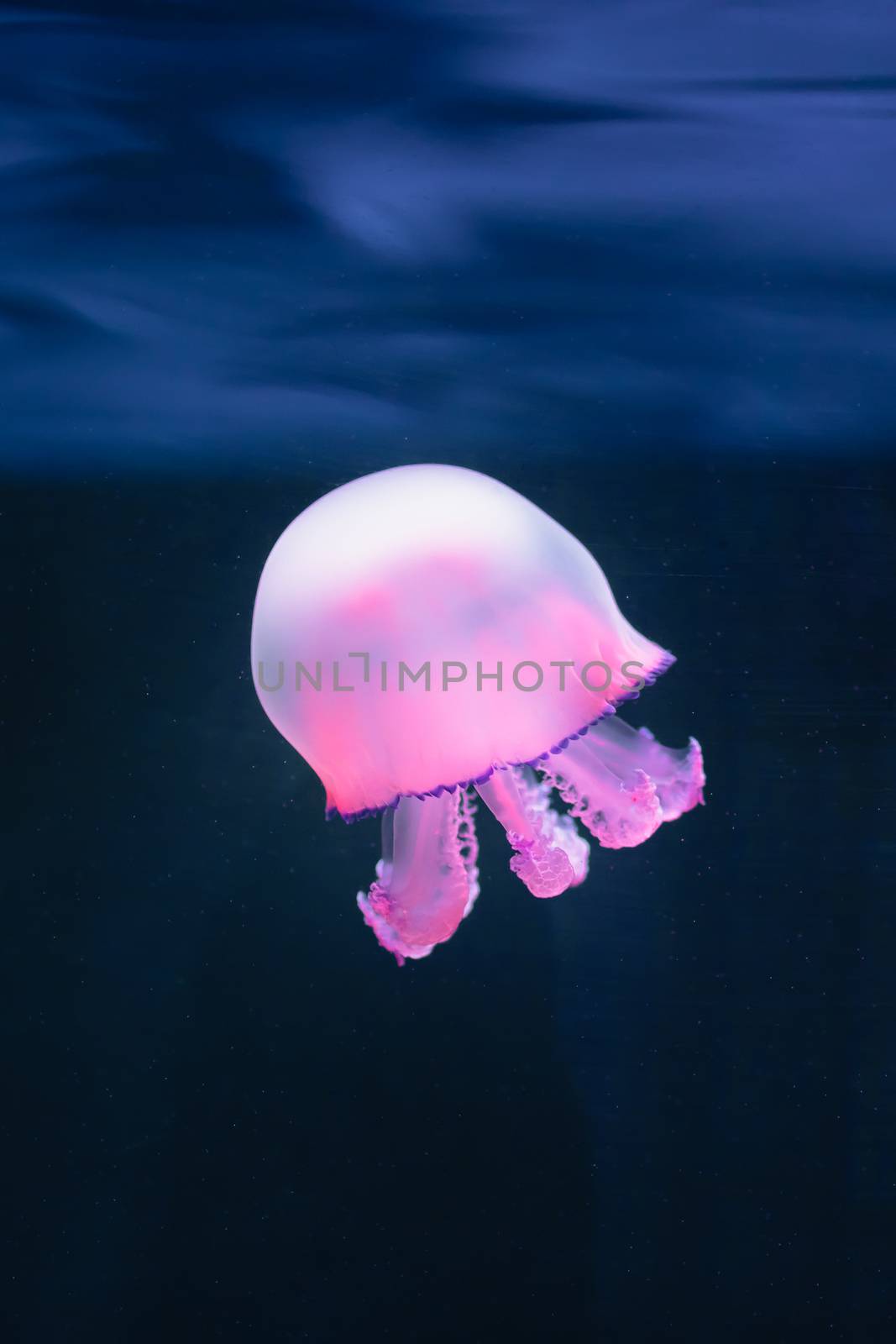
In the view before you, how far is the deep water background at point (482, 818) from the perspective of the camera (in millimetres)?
2389

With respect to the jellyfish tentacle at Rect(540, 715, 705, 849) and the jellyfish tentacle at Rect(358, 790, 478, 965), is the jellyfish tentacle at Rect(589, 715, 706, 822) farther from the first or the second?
the jellyfish tentacle at Rect(358, 790, 478, 965)

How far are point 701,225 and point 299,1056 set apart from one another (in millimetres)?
2639

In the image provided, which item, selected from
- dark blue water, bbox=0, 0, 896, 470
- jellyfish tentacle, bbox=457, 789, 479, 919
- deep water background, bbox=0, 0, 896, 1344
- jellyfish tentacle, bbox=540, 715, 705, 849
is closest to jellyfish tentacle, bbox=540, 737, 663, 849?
jellyfish tentacle, bbox=540, 715, 705, 849

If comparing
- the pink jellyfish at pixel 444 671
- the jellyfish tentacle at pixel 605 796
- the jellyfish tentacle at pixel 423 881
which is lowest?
the jellyfish tentacle at pixel 423 881

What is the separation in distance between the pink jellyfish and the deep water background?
→ 1.14ft

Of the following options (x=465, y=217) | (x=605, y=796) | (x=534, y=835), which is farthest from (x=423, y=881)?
(x=465, y=217)

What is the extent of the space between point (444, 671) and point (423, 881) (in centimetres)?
61

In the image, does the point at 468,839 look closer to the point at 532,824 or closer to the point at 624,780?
the point at 532,824

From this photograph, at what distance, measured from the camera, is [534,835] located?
2275mm

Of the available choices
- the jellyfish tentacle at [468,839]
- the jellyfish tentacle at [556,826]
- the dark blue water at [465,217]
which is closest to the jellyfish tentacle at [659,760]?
the jellyfish tentacle at [556,826]

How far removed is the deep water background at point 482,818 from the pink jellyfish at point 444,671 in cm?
35

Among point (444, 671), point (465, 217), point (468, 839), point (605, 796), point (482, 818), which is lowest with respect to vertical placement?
point (482, 818)

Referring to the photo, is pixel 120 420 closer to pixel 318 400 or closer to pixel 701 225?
pixel 318 400

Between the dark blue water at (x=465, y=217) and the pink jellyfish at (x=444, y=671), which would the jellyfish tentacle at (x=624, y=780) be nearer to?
the pink jellyfish at (x=444, y=671)
